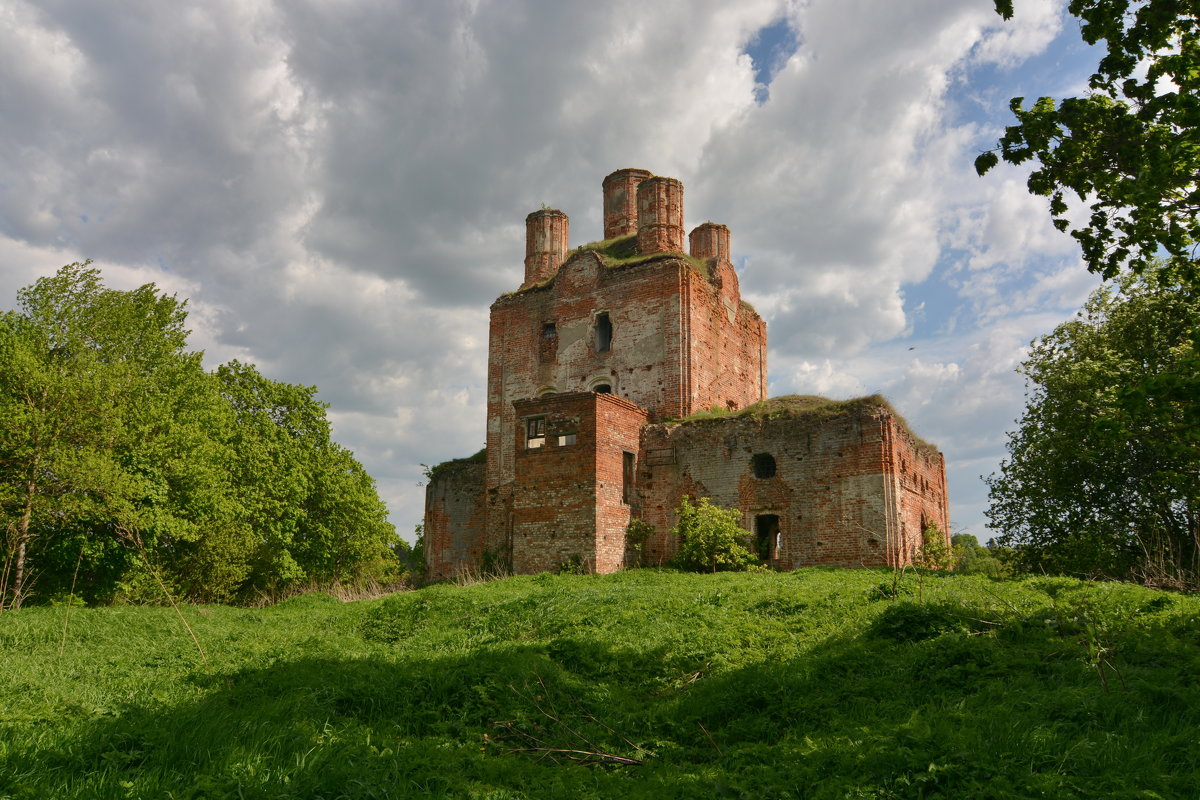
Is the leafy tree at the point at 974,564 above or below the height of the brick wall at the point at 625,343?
below

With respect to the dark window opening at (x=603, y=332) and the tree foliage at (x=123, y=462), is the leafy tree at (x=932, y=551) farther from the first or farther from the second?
the tree foliage at (x=123, y=462)

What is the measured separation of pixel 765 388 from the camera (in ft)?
91.2

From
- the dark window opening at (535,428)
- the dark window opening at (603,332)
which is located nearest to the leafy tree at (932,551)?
the dark window opening at (535,428)

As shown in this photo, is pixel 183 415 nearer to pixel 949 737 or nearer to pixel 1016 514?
pixel 949 737

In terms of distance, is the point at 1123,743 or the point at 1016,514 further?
the point at 1016,514

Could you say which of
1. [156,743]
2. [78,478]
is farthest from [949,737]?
[78,478]

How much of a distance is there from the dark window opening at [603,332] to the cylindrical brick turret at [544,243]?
341cm

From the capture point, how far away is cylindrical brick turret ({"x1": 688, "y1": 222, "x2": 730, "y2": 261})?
26.3 meters

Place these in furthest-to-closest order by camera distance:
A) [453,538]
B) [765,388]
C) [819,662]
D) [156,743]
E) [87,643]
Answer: [765,388] < [453,538] < [87,643] < [819,662] < [156,743]

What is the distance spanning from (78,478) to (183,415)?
3437 millimetres

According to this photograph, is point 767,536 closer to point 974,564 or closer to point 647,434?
point 647,434

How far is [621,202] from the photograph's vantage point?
27.2 metres

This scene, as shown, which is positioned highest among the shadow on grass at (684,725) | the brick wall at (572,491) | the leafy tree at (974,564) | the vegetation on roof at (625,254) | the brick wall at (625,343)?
the vegetation on roof at (625,254)

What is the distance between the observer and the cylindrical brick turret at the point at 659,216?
24641mm
